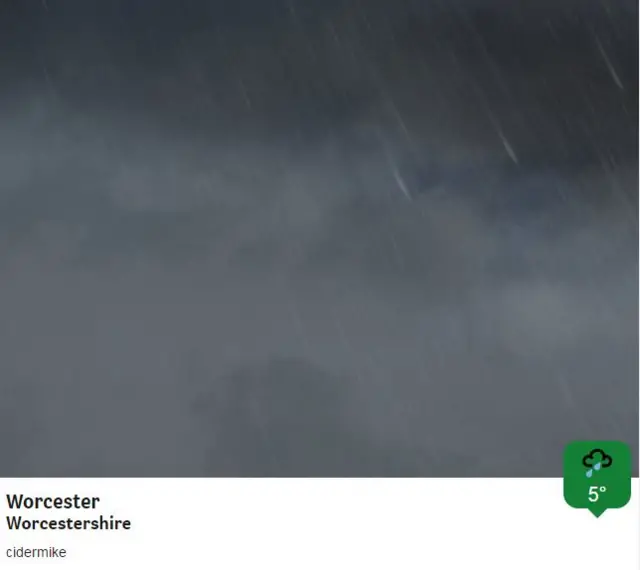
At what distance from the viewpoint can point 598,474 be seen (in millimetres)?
13945

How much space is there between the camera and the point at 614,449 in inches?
545

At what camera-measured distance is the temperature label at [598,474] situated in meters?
13.8
